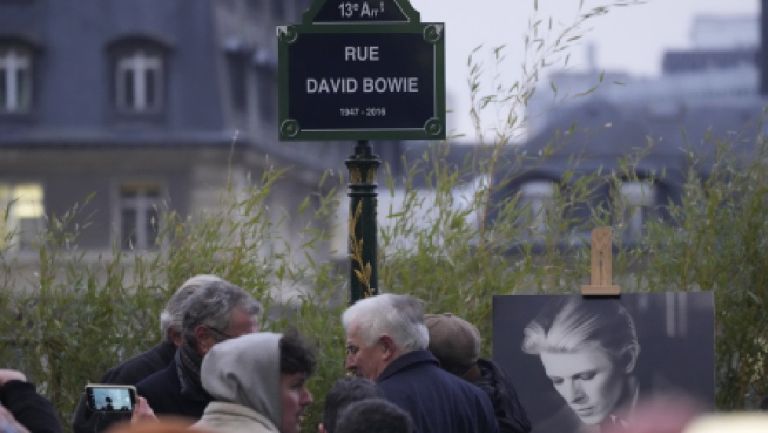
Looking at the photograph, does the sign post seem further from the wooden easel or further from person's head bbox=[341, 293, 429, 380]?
person's head bbox=[341, 293, 429, 380]

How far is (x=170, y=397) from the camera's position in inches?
255

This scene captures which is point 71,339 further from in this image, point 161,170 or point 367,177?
point 161,170

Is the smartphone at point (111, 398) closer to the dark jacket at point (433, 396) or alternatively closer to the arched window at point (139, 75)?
the dark jacket at point (433, 396)

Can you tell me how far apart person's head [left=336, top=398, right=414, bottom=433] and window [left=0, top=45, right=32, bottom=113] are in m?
45.2

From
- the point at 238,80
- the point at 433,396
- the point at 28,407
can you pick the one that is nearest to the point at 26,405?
the point at 28,407

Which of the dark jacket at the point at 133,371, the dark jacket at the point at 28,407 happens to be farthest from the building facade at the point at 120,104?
the dark jacket at the point at 28,407

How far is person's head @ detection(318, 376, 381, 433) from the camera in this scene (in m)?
5.16

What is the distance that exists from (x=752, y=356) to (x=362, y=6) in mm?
2537

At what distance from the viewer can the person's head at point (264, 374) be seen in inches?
203

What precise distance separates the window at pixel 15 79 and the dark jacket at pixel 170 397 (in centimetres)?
4324

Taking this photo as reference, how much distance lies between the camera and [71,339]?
8688mm

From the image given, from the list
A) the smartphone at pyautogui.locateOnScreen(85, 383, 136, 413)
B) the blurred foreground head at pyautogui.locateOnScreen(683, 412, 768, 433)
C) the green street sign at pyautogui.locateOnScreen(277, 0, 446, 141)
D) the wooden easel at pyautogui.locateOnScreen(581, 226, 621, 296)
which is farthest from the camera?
the wooden easel at pyautogui.locateOnScreen(581, 226, 621, 296)

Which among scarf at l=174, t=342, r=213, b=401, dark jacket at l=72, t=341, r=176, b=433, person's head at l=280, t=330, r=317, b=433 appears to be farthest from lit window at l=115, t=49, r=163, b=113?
person's head at l=280, t=330, r=317, b=433

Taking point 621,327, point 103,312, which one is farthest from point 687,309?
point 103,312
